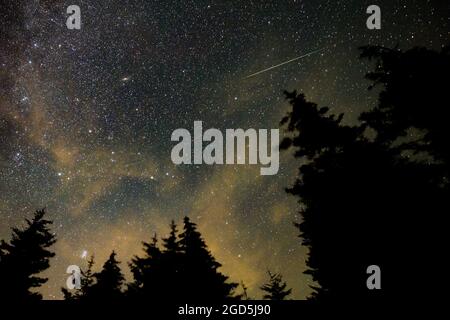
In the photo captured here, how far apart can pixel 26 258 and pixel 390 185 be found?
1998 cm

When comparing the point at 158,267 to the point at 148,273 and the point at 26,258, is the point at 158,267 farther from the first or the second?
the point at 26,258

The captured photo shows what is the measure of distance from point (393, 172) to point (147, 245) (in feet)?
60.0

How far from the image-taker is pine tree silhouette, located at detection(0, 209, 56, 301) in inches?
687

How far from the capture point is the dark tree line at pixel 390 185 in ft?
29.8

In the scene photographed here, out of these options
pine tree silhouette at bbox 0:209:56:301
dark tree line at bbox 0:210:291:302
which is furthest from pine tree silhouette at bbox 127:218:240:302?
pine tree silhouette at bbox 0:209:56:301

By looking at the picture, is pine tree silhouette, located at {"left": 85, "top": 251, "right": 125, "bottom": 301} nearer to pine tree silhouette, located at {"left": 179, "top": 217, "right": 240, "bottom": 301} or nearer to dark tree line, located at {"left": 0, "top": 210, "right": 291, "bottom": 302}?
dark tree line, located at {"left": 0, "top": 210, "right": 291, "bottom": 302}

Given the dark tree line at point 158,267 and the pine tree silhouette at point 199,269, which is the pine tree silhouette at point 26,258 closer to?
the dark tree line at point 158,267

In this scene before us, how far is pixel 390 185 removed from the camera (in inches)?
386

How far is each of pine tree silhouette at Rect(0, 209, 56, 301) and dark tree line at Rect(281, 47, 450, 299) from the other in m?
16.6

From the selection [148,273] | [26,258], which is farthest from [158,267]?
[26,258]

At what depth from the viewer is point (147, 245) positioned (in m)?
23.0
